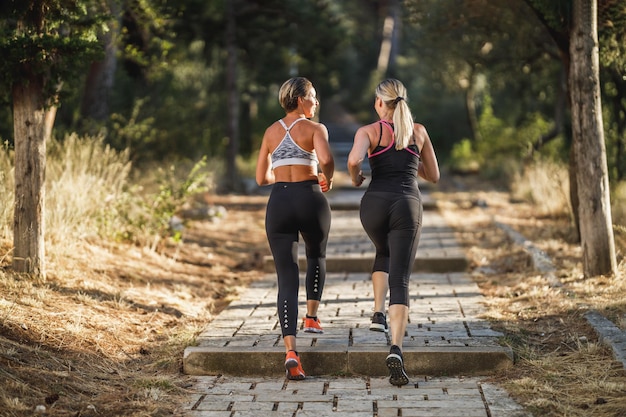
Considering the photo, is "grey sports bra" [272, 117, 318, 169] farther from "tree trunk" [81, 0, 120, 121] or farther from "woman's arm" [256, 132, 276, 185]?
"tree trunk" [81, 0, 120, 121]

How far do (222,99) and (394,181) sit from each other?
18.7 meters

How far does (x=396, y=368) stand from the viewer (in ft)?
18.2

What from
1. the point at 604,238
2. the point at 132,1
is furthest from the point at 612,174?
the point at 132,1

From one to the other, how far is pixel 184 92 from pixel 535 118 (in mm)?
9229

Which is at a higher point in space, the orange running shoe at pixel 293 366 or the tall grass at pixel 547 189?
the tall grass at pixel 547 189

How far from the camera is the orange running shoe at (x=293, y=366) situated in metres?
5.72

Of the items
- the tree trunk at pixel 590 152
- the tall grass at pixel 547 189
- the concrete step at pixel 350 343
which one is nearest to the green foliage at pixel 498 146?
the tall grass at pixel 547 189

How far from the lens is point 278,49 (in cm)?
2491

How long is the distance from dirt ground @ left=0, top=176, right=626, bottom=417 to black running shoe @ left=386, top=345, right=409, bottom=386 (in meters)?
0.65

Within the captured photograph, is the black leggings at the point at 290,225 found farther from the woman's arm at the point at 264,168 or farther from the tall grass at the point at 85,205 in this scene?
the tall grass at the point at 85,205

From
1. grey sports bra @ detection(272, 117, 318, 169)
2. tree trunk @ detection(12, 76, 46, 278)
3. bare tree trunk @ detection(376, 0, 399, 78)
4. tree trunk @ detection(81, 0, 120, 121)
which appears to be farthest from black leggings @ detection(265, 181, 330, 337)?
bare tree trunk @ detection(376, 0, 399, 78)

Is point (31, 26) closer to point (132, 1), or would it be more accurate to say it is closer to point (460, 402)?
point (132, 1)

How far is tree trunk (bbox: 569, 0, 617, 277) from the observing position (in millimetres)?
8359

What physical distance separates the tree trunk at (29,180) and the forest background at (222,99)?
0.19 meters
